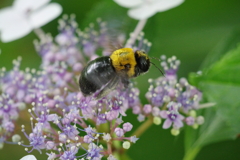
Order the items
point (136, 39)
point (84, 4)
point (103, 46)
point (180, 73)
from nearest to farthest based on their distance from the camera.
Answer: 1. point (103, 46)
2. point (136, 39)
3. point (180, 73)
4. point (84, 4)

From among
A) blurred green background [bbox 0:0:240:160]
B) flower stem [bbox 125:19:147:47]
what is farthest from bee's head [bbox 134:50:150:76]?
blurred green background [bbox 0:0:240:160]

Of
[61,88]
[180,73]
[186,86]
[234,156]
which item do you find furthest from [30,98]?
[234,156]

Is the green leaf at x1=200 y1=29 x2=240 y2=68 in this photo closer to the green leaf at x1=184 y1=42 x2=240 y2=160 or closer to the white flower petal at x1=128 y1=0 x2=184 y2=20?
the white flower petal at x1=128 y1=0 x2=184 y2=20

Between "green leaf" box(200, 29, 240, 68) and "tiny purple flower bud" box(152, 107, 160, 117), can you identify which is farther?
"green leaf" box(200, 29, 240, 68)

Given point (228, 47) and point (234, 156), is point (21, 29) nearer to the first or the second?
point (228, 47)

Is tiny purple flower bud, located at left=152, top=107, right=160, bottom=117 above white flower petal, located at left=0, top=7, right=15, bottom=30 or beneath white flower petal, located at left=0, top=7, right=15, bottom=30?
beneath

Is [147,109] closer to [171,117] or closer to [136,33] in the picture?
[171,117]
